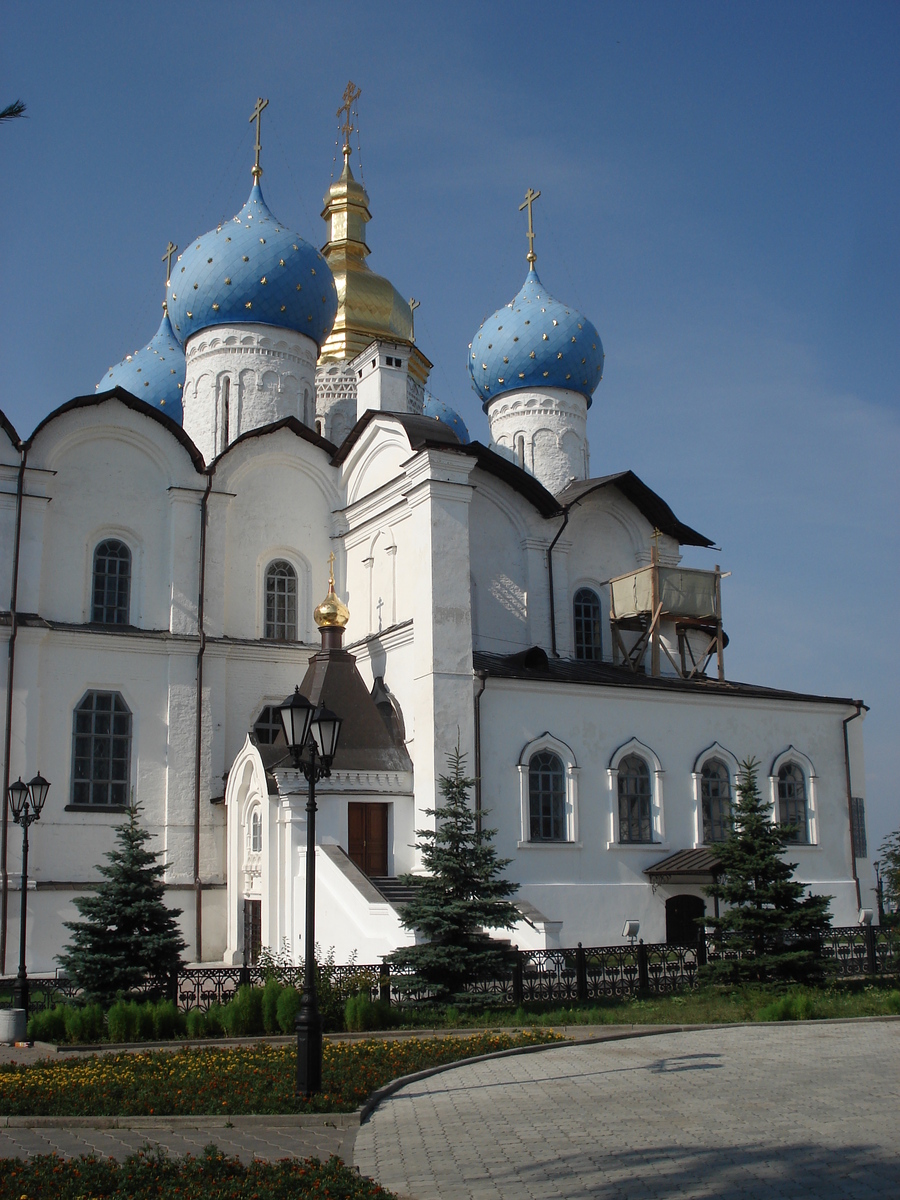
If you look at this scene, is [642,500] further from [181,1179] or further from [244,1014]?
[181,1179]

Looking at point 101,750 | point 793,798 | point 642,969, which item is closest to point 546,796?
point 642,969

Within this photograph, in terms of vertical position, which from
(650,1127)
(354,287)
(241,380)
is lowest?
(650,1127)

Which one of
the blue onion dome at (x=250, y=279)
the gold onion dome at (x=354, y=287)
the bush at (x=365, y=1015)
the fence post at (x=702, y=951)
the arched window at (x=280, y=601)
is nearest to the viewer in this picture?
the bush at (x=365, y=1015)

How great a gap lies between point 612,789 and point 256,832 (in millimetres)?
5350

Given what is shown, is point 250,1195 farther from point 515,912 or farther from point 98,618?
point 98,618

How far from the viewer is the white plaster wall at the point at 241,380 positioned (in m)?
22.3

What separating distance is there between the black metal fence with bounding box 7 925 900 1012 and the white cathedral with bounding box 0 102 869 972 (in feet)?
5.87

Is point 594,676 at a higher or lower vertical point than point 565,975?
higher

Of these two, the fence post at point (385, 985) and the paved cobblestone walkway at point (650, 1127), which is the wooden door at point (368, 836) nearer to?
the fence post at point (385, 985)

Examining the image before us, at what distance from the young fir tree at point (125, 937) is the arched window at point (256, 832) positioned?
3864mm

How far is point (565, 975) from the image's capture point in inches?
515

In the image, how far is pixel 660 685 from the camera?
63.0 feet

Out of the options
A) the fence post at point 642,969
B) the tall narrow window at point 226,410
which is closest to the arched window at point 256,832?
the fence post at point 642,969

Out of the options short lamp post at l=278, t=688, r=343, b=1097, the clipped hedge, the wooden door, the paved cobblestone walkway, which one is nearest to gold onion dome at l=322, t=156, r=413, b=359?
the wooden door
